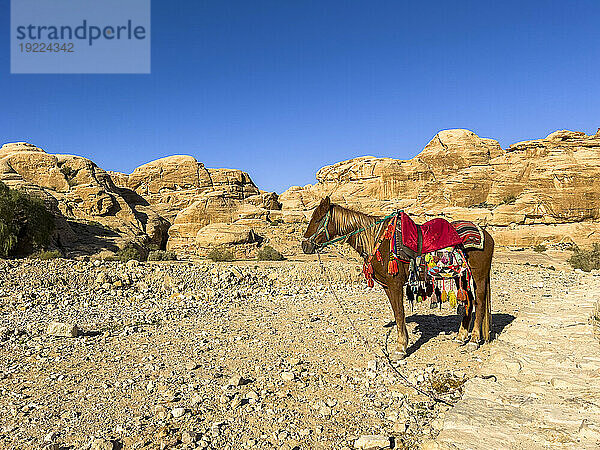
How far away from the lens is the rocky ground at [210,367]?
14.1ft

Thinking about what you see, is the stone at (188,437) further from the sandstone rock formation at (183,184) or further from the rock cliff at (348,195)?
the sandstone rock formation at (183,184)

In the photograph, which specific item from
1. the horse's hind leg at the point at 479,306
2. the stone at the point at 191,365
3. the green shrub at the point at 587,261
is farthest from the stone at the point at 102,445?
the green shrub at the point at 587,261

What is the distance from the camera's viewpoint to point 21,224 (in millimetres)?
18516

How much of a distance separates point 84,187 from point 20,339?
30.2m

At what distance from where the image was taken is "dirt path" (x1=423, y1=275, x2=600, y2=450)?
11.0ft

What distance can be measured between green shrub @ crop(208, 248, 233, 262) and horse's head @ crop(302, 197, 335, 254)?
53.5ft

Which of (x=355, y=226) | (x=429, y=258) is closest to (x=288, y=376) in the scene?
(x=355, y=226)

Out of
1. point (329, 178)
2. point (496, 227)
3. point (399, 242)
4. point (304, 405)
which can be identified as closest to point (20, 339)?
point (304, 405)

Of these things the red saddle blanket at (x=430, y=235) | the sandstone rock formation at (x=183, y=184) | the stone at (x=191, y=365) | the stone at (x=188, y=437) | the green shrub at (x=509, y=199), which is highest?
the sandstone rock formation at (x=183, y=184)

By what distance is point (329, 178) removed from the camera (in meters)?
97.6

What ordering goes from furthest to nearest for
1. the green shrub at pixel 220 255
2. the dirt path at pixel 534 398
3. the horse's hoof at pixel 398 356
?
the green shrub at pixel 220 255
the horse's hoof at pixel 398 356
the dirt path at pixel 534 398

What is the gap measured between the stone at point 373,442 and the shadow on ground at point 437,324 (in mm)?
3236

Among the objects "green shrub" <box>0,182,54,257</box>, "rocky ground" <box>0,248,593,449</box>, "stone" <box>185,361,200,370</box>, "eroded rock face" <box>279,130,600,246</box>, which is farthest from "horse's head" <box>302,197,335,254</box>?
"eroded rock face" <box>279,130,600,246</box>

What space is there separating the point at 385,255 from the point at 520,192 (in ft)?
150
